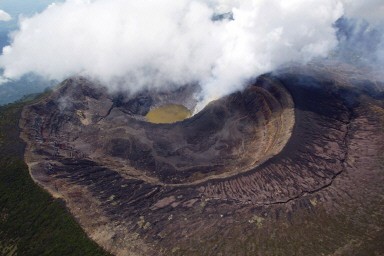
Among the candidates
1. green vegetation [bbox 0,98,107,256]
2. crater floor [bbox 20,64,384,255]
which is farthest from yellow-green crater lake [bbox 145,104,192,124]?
green vegetation [bbox 0,98,107,256]

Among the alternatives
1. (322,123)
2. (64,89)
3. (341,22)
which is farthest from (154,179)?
(341,22)

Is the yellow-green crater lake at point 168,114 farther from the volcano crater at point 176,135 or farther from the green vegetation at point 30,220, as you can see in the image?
the green vegetation at point 30,220

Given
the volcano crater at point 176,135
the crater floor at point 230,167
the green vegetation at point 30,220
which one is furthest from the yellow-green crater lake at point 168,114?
the green vegetation at point 30,220

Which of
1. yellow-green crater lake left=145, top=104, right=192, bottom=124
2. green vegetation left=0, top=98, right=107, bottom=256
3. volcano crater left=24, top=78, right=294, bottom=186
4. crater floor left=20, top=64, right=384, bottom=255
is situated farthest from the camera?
yellow-green crater lake left=145, top=104, right=192, bottom=124

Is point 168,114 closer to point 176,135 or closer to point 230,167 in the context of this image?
point 176,135

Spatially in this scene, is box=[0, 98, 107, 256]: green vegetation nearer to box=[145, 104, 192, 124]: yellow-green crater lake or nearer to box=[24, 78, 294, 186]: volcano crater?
box=[24, 78, 294, 186]: volcano crater
